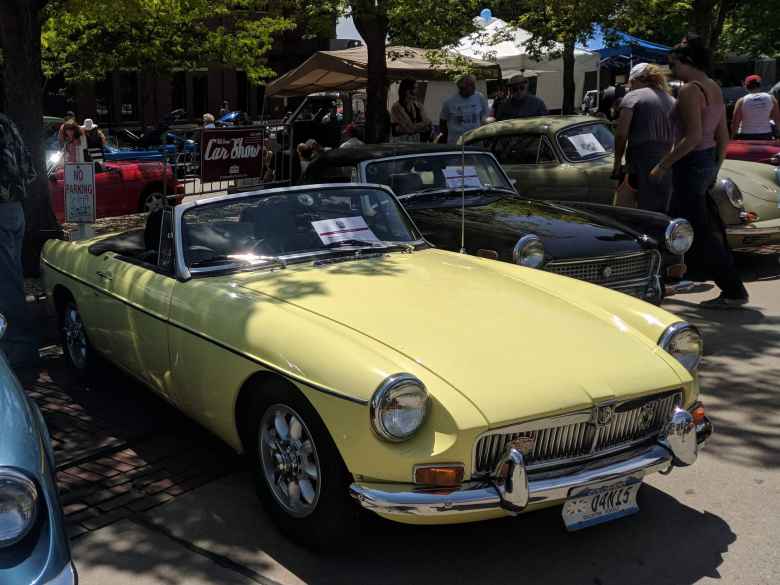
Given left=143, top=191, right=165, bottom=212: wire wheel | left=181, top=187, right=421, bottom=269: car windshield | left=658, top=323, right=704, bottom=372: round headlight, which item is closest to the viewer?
left=658, top=323, right=704, bottom=372: round headlight

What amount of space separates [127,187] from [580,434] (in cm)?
1157

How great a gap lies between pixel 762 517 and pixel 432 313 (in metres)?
1.68

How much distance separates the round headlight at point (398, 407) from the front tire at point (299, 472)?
291 millimetres

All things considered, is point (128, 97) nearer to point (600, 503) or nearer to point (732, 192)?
point (732, 192)

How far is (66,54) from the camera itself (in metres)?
20.1

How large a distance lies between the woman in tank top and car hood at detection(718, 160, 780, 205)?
1795 mm

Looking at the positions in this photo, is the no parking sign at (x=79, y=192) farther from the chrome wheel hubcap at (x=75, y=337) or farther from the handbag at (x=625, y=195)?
the handbag at (x=625, y=195)

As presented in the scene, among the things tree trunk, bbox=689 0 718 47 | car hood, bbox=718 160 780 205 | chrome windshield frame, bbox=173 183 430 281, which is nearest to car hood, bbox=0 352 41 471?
chrome windshield frame, bbox=173 183 430 281

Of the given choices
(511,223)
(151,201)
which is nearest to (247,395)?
(511,223)

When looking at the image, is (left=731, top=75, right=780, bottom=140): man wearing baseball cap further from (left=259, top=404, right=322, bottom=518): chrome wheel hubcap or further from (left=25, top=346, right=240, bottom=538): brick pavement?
(left=259, top=404, right=322, bottom=518): chrome wheel hubcap

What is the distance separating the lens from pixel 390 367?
3.36m

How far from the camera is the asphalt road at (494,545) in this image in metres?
3.51

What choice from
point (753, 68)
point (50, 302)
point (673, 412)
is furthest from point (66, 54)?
point (753, 68)

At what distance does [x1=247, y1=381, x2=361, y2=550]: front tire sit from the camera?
11.3 ft
